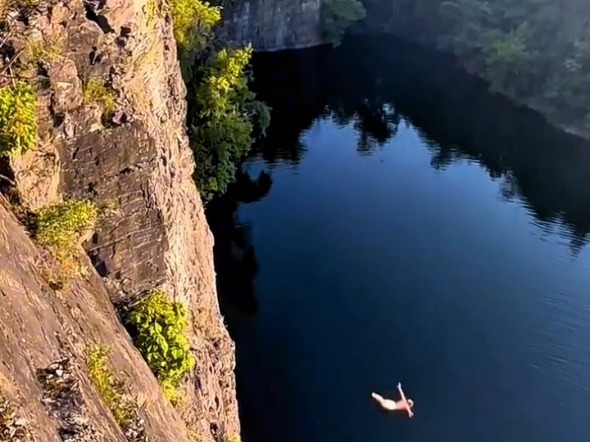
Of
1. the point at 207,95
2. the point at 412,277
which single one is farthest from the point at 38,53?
the point at 412,277

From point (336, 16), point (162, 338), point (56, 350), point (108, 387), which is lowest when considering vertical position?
point (336, 16)

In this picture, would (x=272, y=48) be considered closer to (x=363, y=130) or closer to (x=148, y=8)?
(x=363, y=130)

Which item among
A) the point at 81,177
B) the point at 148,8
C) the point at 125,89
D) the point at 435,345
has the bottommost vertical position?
the point at 435,345

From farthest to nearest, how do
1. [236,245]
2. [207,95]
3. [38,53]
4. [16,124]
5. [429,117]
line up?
[429,117] → [236,245] → [207,95] → [38,53] → [16,124]

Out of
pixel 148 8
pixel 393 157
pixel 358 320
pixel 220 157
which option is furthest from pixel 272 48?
pixel 148 8

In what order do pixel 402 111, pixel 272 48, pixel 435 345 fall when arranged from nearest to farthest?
pixel 435 345, pixel 402 111, pixel 272 48

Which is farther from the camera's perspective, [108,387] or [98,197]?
[98,197]

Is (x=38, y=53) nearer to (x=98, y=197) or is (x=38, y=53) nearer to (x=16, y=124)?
(x=16, y=124)
